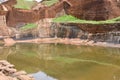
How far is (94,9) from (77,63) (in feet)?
62.7

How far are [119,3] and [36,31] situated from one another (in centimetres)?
1219

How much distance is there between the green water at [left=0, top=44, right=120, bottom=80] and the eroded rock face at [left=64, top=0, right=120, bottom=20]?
1110 cm

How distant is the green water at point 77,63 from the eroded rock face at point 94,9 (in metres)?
11.1

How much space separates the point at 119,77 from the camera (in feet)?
51.8

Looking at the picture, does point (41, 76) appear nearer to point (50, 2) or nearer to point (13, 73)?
point (13, 73)

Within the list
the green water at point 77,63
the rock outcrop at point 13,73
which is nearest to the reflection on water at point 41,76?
the green water at point 77,63

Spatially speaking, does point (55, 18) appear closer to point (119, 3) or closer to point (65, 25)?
point (65, 25)

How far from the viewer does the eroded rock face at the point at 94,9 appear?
37.6m

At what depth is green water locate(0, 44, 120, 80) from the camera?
54.2 feet

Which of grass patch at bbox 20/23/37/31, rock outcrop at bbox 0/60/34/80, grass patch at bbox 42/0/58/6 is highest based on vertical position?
grass patch at bbox 42/0/58/6

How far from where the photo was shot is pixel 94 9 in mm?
38281

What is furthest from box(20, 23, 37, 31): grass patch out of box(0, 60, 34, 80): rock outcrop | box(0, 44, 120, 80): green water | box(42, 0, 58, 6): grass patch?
box(0, 60, 34, 80): rock outcrop

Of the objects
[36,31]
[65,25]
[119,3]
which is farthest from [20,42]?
[119,3]

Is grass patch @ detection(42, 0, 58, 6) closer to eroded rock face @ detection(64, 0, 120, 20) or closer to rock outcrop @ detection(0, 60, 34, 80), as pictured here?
eroded rock face @ detection(64, 0, 120, 20)
